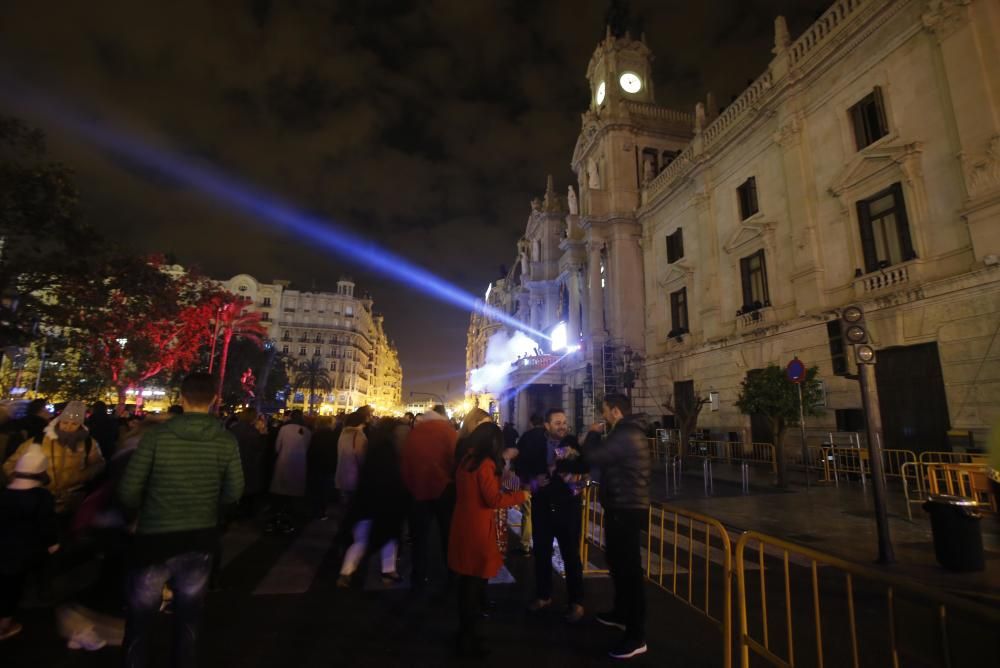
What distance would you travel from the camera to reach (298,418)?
28.7 ft

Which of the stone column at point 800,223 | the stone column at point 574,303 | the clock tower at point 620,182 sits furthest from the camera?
the stone column at point 574,303

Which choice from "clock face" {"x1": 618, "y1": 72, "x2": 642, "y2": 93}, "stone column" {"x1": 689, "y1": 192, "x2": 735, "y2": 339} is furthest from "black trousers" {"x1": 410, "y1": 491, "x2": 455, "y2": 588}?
"clock face" {"x1": 618, "y1": 72, "x2": 642, "y2": 93}

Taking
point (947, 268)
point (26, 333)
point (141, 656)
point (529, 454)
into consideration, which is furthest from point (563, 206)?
point (141, 656)

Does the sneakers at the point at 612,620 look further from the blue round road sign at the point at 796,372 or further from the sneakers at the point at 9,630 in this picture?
the blue round road sign at the point at 796,372

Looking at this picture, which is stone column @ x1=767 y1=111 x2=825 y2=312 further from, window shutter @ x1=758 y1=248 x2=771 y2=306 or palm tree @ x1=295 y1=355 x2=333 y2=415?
palm tree @ x1=295 y1=355 x2=333 y2=415

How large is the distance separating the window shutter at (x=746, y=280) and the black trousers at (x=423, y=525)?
16.5 meters

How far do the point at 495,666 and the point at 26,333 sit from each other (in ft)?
60.9

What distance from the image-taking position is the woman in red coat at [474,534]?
3.76 meters

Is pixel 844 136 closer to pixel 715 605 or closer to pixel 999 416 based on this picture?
pixel 999 416

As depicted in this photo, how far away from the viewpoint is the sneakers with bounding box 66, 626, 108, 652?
3.79 metres

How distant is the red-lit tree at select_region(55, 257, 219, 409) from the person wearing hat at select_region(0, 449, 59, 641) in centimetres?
1605

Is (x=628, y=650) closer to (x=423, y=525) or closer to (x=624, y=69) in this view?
(x=423, y=525)

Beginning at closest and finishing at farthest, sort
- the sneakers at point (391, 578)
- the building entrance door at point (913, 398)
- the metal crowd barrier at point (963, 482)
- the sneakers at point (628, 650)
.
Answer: the sneakers at point (628, 650) < the sneakers at point (391, 578) < the metal crowd barrier at point (963, 482) < the building entrance door at point (913, 398)

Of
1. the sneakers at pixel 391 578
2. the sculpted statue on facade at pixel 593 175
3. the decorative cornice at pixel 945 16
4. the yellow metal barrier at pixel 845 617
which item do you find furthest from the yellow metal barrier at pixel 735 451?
the sculpted statue on facade at pixel 593 175
